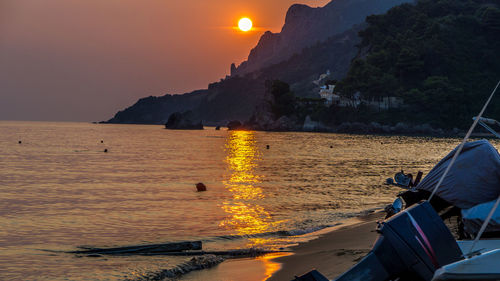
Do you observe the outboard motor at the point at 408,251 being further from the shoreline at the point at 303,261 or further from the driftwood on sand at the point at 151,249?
the driftwood on sand at the point at 151,249

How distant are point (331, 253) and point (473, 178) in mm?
4189

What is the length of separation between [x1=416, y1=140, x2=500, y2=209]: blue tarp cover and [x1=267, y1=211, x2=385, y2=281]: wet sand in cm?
270

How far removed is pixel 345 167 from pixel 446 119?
399 ft

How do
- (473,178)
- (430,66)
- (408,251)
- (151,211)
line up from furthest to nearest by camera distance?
(430,66) < (151,211) < (473,178) < (408,251)

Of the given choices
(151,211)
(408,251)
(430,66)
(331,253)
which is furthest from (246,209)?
(430,66)

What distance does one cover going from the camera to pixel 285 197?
2792 cm

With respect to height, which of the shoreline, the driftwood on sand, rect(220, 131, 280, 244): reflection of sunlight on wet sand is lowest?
rect(220, 131, 280, 244): reflection of sunlight on wet sand

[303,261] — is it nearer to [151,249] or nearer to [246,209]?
[151,249]

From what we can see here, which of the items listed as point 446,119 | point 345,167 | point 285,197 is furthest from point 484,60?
point 285,197

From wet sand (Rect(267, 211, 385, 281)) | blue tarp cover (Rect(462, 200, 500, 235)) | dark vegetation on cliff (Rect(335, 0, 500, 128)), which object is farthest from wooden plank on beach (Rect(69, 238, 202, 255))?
dark vegetation on cliff (Rect(335, 0, 500, 128))

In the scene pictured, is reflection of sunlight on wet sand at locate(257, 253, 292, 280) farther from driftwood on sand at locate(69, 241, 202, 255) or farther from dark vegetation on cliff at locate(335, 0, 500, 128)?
dark vegetation on cliff at locate(335, 0, 500, 128)

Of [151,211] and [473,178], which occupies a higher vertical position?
[473,178]

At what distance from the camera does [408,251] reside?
654 cm

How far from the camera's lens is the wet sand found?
38.3ft
